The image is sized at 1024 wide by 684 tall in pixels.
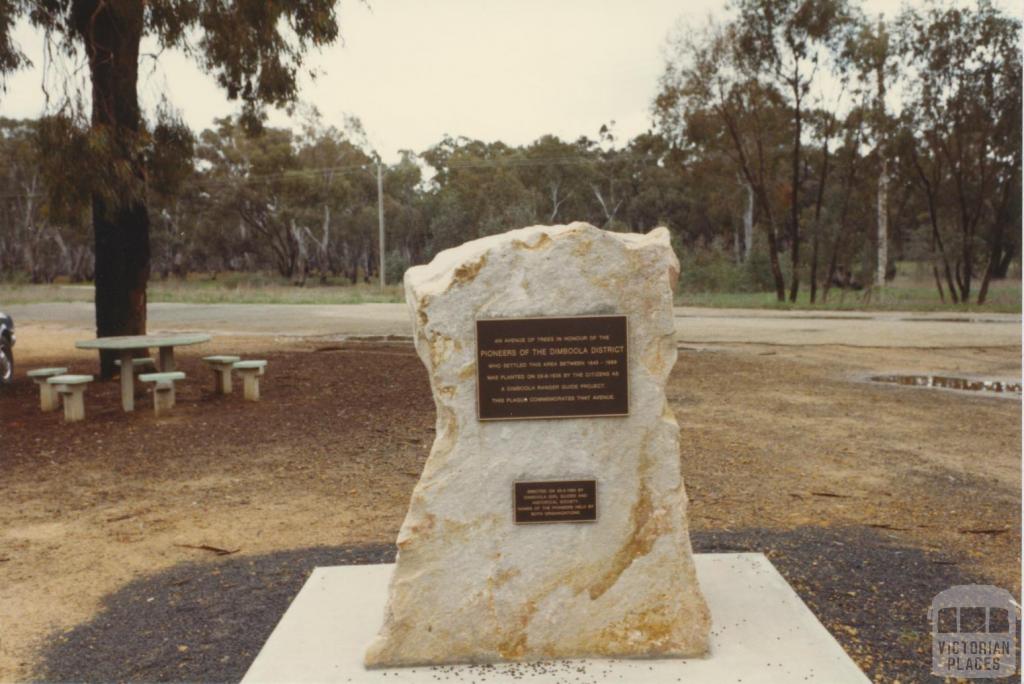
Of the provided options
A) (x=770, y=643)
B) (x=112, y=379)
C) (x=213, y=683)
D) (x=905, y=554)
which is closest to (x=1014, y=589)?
(x=905, y=554)

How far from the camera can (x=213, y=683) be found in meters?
4.23

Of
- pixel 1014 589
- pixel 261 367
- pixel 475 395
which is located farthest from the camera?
pixel 261 367

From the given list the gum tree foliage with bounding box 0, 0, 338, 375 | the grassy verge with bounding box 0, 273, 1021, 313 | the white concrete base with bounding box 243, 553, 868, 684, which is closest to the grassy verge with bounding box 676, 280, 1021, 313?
the grassy verge with bounding box 0, 273, 1021, 313

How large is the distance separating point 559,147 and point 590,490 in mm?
51124

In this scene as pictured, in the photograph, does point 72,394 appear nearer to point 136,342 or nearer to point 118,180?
point 136,342

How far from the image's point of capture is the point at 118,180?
1128cm

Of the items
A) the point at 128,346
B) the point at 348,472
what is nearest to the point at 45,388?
the point at 128,346

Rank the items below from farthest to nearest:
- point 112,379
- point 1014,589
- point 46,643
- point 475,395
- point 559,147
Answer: point 559,147
point 112,379
point 1014,589
point 46,643
point 475,395

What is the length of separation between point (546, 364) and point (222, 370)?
836cm

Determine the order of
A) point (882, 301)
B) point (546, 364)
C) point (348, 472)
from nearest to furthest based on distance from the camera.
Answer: point (546, 364) → point (348, 472) → point (882, 301)

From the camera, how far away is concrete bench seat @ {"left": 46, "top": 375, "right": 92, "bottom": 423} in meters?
10.0

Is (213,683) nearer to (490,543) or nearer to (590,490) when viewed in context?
(490,543)

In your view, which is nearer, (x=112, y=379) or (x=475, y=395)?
(x=475, y=395)

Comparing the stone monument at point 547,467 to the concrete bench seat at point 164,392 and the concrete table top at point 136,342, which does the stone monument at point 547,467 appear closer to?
the concrete bench seat at point 164,392
